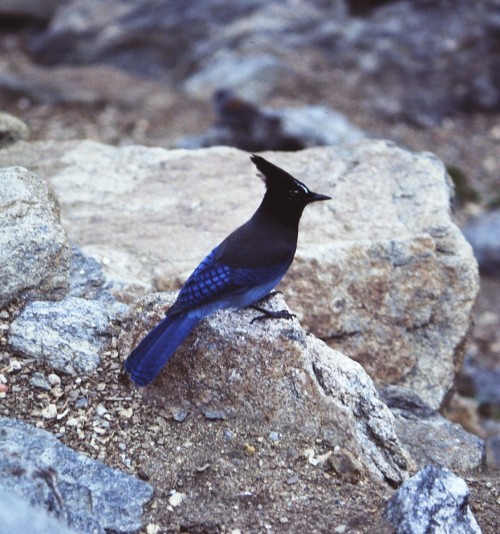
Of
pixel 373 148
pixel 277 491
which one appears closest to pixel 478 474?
pixel 277 491

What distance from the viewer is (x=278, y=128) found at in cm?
1049

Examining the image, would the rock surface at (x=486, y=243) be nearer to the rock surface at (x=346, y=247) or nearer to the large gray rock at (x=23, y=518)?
the rock surface at (x=346, y=247)

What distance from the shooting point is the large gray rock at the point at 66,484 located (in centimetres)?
305

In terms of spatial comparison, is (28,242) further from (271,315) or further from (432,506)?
(432,506)

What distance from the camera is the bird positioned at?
3.86 m

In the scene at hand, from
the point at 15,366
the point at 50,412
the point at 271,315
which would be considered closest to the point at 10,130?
the point at 15,366

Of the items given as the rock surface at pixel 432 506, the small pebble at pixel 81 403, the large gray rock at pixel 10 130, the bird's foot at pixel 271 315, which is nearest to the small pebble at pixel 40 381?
the small pebble at pixel 81 403

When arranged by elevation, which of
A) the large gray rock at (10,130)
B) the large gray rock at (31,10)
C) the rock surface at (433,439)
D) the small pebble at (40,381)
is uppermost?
the small pebble at (40,381)

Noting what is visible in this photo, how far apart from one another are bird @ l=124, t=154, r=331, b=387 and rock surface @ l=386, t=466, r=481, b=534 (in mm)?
1081

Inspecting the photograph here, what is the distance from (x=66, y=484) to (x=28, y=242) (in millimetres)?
1338

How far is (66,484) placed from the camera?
3348 millimetres

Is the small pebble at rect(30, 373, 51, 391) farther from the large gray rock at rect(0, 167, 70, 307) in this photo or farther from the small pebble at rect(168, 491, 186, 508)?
the small pebble at rect(168, 491, 186, 508)

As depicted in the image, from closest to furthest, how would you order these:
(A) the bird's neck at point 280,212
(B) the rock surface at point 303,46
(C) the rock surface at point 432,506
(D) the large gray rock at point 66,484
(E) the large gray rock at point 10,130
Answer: (D) the large gray rock at point 66,484
(C) the rock surface at point 432,506
(A) the bird's neck at point 280,212
(E) the large gray rock at point 10,130
(B) the rock surface at point 303,46

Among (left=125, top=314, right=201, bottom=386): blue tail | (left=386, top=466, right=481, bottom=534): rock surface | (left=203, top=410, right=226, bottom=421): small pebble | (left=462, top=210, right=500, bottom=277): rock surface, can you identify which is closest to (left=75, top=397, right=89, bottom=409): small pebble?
(left=125, top=314, right=201, bottom=386): blue tail
